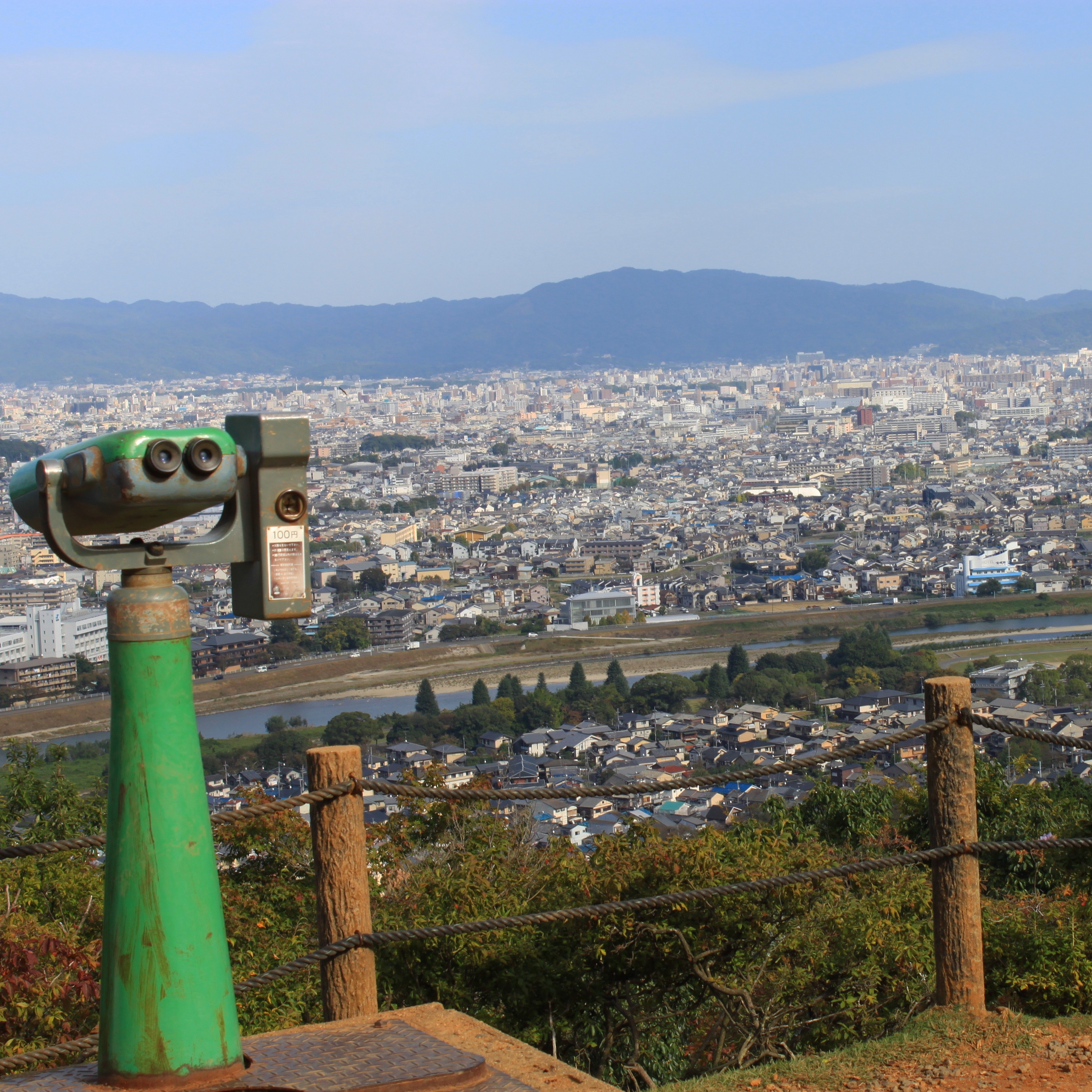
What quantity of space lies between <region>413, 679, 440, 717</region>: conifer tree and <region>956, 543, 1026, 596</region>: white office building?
37.8ft

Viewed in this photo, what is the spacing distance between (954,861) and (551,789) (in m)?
0.43

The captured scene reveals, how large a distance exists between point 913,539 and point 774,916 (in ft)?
91.8

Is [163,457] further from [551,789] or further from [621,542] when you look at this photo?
[621,542]

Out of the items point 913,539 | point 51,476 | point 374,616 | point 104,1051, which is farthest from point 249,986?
point 913,539

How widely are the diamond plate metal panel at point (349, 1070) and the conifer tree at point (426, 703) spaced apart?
11.7 m

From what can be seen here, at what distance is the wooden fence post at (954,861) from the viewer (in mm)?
1278

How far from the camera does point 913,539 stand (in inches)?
1126

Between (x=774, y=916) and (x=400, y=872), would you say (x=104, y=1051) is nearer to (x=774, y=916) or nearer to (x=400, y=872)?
(x=774, y=916)

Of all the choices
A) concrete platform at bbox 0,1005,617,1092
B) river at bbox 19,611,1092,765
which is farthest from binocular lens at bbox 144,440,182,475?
river at bbox 19,611,1092,765

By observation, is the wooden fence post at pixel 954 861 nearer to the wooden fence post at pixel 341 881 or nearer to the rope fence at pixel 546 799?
the rope fence at pixel 546 799

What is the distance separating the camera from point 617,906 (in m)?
1.20

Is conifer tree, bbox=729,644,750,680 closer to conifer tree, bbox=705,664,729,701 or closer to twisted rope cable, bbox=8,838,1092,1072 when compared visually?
conifer tree, bbox=705,664,729,701

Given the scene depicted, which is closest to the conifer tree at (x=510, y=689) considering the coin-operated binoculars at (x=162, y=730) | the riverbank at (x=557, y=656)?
the riverbank at (x=557, y=656)

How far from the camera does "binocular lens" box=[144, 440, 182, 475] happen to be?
0.85m
